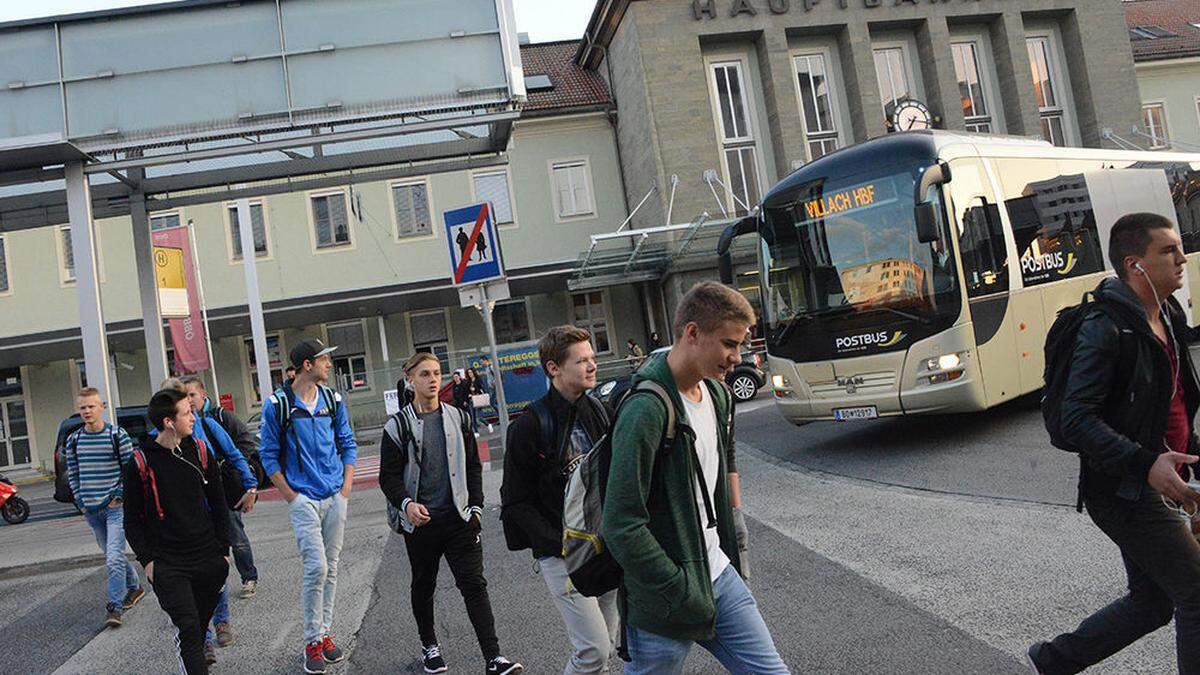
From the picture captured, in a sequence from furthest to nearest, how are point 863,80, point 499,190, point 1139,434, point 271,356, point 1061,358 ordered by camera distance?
point 271,356 → point 499,190 → point 863,80 → point 1061,358 → point 1139,434

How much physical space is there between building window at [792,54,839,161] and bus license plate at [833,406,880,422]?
18975 mm

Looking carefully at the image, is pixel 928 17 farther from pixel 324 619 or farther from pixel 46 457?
pixel 46 457

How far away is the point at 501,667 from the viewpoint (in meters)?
4.49

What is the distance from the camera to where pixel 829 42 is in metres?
28.0

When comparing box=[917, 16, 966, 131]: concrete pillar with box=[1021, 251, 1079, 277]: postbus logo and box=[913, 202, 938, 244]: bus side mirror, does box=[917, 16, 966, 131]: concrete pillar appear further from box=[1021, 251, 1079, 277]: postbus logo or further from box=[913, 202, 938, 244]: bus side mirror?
box=[913, 202, 938, 244]: bus side mirror

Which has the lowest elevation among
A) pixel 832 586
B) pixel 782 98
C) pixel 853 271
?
pixel 832 586

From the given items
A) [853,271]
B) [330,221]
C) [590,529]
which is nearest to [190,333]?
[330,221]

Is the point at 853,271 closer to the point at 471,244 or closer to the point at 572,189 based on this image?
the point at 471,244

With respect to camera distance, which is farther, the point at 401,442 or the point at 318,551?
the point at 318,551

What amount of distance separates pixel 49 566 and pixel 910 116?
25.5m

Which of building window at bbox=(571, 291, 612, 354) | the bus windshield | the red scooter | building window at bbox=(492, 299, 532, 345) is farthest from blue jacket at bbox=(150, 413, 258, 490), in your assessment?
building window at bbox=(571, 291, 612, 354)

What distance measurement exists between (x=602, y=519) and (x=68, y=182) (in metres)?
9.86

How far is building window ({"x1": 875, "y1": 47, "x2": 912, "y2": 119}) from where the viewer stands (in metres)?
28.2

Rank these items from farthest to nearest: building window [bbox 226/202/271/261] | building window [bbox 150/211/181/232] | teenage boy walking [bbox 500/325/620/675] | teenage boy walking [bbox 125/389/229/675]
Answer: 1. building window [bbox 150/211/181/232]
2. building window [bbox 226/202/271/261]
3. teenage boy walking [bbox 125/389/229/675]
4. teenage boy walking [bbox 500/325/620/675]
